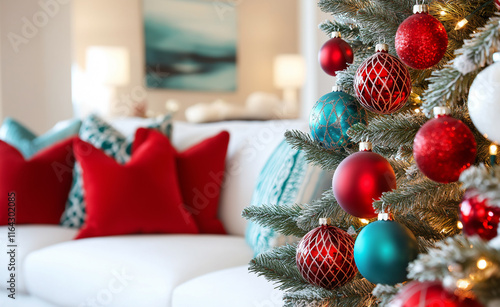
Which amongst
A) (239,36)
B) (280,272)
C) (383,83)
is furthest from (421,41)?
(239,36)

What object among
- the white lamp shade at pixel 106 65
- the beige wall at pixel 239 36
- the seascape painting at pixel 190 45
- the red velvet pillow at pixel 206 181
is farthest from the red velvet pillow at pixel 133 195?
the seascape painting at pixel 190 45

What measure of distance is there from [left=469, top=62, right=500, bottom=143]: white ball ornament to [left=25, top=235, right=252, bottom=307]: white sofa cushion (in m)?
0.97

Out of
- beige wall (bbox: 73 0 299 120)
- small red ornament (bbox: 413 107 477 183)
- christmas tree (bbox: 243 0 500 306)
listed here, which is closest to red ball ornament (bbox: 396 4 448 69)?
christmas tree (bbox: 243 0 500 306)

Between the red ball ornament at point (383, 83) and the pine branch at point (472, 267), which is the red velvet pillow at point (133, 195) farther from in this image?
the pine branch at point (472, 267)

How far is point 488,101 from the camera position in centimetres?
48

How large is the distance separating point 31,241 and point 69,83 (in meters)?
3.01

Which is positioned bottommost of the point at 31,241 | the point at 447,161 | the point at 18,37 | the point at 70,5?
the point at 31,241

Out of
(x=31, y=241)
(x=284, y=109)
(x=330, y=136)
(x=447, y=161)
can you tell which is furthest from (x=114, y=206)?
(x=284, y=109)

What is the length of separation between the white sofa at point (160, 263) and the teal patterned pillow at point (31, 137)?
1.47 feet

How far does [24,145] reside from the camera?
7.40 feet

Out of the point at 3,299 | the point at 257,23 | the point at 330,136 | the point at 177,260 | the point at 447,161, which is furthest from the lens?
the point at 257,23

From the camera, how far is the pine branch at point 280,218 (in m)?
0.84

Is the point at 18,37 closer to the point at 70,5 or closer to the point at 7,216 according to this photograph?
the point at 70,5

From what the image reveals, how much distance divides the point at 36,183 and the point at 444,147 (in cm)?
177
